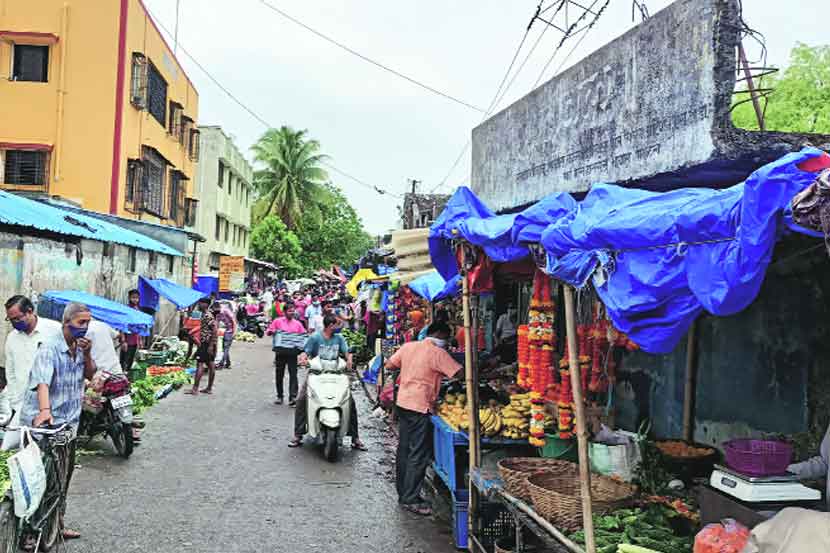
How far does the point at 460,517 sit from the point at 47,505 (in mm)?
3651

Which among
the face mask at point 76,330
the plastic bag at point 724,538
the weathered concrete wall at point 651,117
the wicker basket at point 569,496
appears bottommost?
the wicker basket at point 569,496

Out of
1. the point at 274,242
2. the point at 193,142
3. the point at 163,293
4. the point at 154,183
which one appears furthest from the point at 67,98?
the point at 274,242

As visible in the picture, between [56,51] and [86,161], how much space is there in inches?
131

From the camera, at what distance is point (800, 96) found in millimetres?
33938

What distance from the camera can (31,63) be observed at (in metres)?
22.4

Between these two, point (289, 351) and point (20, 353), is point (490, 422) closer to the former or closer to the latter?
point (20, 353)

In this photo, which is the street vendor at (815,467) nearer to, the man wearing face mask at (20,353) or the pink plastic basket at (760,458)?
the pink plastic basket at (760,458)

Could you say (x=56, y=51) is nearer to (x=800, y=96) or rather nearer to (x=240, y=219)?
(x=240, y=219)

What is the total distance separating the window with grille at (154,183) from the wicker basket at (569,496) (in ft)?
70.2

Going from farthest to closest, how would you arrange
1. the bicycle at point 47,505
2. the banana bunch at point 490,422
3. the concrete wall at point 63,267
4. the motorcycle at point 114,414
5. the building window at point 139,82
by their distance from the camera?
the building window at point 139,82 → the concrete wall at point 63,267 → the motorcycle at point 114,414 → the banana bunch at point 490,422 → the bicycle at point 47,505

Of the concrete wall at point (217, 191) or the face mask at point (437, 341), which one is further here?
the concrete wall at point (217, 191)

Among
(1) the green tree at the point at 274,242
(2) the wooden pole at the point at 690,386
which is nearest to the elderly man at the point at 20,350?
(2) the wooden pole at the point at 690,386

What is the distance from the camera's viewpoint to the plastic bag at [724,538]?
4.00 meters

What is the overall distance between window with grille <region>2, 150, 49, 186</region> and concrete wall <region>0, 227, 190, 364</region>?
4082 millimetres
